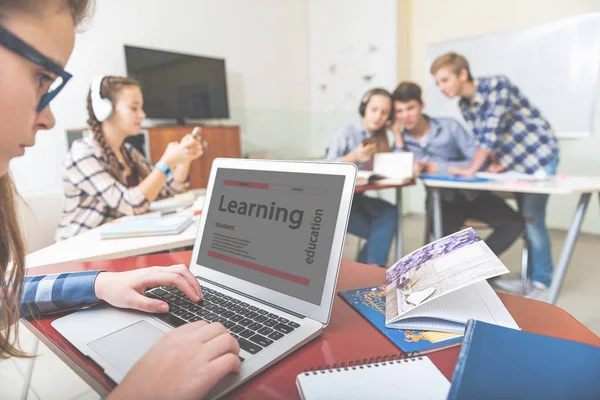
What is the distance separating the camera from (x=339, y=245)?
528 mm

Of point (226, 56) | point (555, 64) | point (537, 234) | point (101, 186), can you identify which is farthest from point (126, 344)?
point (226, 56)

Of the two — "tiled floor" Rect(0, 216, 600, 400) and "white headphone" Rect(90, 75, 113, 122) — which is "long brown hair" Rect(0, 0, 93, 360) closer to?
"tiled floor" Rect(0, 216, 600, 400)

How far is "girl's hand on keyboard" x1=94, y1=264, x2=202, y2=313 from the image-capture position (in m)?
0.58

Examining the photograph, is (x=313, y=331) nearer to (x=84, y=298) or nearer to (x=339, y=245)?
(x=339, y=245)

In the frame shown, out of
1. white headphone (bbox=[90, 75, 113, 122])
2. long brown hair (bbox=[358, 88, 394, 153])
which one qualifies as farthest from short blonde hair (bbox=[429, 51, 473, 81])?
white headphone (bbox=[90, 75, 113, 122])

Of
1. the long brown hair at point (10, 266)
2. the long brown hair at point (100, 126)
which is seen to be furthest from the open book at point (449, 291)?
the long brown hair at point (100, 126)

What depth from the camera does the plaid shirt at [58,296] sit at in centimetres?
62

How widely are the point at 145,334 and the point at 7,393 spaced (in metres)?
1.31

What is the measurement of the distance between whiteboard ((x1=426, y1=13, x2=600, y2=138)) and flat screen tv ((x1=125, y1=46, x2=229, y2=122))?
253 cm

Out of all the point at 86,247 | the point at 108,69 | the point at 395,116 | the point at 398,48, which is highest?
the point at 398,48

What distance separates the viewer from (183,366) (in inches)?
15.4

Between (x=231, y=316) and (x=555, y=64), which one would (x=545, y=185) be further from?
(x=555, y=64)

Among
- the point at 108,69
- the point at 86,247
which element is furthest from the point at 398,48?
the point at 86,247

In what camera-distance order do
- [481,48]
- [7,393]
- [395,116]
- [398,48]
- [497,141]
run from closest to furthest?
[7,393] < [497,141] < [395,116] < [481,48] < [398,48]
